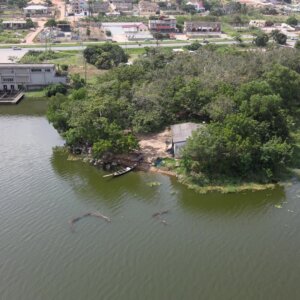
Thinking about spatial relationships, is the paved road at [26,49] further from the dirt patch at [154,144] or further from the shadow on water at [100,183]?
the shadow on water at [100,183]

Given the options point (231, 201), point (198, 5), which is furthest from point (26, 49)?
point (198, 5)

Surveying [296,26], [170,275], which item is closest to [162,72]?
[170,275]

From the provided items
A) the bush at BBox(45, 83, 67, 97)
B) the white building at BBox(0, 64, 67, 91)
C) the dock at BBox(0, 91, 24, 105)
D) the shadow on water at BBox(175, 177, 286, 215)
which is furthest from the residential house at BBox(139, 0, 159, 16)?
the shadow on water at BBox(175, 177, 286, 215)

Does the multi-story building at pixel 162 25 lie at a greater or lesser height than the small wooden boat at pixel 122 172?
greater

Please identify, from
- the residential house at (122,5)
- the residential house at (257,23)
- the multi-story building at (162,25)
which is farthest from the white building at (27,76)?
the residential house at (122,5)

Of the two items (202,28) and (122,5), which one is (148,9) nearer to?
(122,5)
